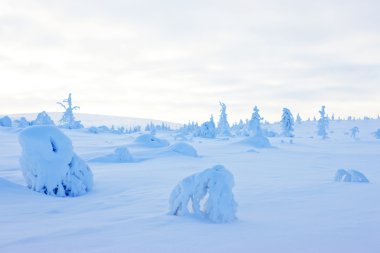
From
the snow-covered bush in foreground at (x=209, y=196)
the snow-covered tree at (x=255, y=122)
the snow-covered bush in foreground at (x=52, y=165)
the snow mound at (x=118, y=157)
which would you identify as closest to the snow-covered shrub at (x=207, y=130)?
the snow-covered tree at (x=255, y=122)

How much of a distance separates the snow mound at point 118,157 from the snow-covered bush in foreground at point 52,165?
26.9 feet

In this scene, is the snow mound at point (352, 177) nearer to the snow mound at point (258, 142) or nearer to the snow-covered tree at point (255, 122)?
the snow mound at point (258, 142)

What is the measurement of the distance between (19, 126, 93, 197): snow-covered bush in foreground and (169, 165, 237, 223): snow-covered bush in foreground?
15.2 ft

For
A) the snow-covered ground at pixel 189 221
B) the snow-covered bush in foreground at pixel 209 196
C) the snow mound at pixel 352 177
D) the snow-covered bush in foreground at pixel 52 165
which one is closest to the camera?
the snow-covered ground at pixel 189 221

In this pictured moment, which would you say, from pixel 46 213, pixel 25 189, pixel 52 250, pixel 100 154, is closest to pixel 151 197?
pixel 46 213

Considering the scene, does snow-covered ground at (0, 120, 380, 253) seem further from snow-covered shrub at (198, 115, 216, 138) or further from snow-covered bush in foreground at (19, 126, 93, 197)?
snow-covered shrub at (198, 115, 216, 138)

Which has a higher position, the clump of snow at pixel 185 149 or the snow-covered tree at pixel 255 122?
the snow-covered tree at pixel 255 122

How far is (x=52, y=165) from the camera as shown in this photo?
10875 millimetres

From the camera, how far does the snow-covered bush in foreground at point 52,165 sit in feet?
35.4

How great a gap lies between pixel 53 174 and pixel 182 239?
21.3ft

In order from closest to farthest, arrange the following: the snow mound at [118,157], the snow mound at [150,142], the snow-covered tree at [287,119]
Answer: the snow mound at [118,157], the snow mound at [150,142], the snow-covered tree at [287,119]

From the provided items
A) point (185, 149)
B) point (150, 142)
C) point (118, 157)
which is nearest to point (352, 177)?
point (118, 157)

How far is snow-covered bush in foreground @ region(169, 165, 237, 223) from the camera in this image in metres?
6.99

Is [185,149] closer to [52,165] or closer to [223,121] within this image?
[52,165]
